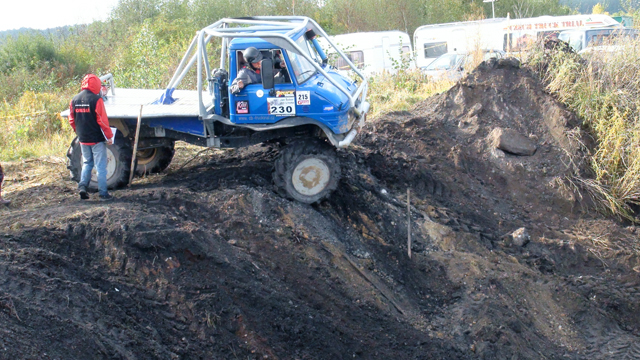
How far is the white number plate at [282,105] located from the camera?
7090 millimetres

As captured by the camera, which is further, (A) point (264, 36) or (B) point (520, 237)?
(B) point (520, 237)

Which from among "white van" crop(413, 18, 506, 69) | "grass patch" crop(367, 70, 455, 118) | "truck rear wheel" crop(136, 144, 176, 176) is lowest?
"truck rear wheel" crop(136, 144, 176, 176)

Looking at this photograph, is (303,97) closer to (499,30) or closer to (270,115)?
(270,115)

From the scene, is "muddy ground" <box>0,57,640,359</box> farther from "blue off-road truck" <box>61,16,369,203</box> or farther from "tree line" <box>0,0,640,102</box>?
"tree line" <box>0,0,640,102</box>

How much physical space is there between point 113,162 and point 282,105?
2529mm

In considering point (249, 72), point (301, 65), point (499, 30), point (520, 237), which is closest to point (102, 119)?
point (249, 72)

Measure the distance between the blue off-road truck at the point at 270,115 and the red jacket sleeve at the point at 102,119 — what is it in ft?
1.08

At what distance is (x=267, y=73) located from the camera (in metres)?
6.96

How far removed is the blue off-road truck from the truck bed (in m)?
0.02

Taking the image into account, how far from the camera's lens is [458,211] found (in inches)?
336

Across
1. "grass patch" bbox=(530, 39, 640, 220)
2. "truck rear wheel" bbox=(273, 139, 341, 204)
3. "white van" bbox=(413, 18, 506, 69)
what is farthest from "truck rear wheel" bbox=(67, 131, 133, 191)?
"white van" bbox=(413, 18, 506, 69)

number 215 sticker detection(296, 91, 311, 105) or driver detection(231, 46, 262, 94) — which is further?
number 215 sticker detection(296, 91, 311, 105)

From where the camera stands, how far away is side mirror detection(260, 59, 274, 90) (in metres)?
6.92

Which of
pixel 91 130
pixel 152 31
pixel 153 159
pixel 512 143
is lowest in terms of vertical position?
pixel 512 143
